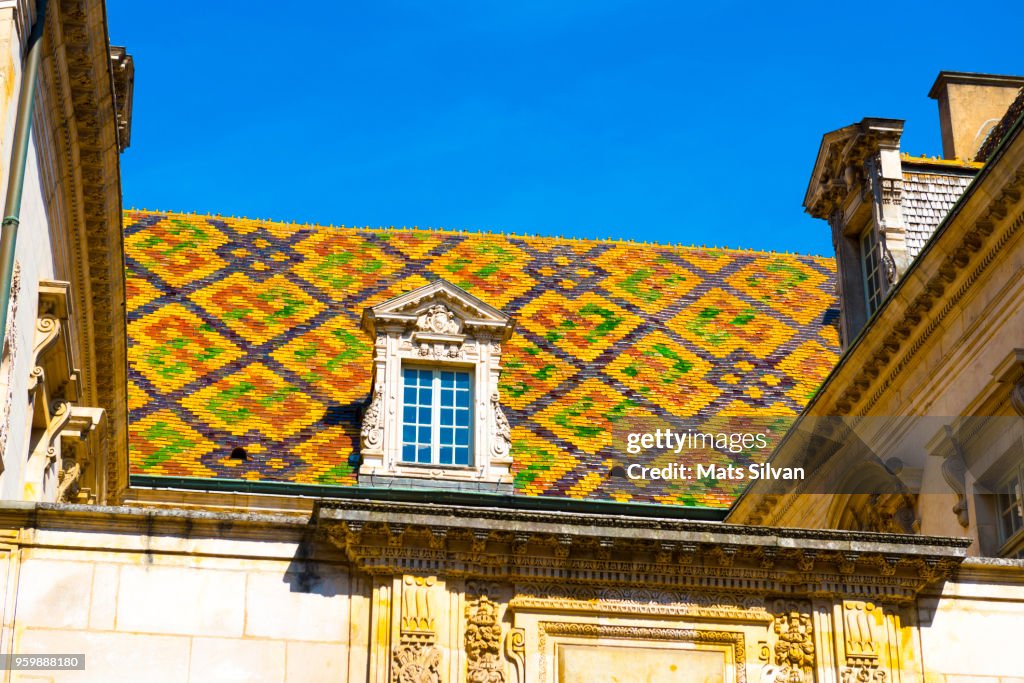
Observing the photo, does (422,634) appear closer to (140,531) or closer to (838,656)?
(140,531)

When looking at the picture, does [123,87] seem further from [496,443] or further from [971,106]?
[971,106]

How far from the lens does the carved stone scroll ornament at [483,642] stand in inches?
510

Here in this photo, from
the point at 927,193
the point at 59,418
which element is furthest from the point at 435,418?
the point at 59,418

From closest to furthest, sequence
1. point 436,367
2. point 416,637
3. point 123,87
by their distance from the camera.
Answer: point 416,637 < point 123,87 < point 436,367

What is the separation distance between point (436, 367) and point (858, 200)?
5.07 meters

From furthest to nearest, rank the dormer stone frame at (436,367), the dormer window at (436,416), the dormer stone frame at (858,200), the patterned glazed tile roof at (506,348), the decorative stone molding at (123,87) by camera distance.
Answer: the patterned glazed tile roof at (506,348) → the dormer window at (436,416) → the dormer stone frame at (436,367) → the dormer stone frame at (858,200) → the decorative stone molding at (123,87)

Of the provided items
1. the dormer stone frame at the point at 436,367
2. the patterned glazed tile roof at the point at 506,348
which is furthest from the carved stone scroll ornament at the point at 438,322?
the patterned glazed tile roof at the point at 506,348

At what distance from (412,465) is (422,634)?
8589mm

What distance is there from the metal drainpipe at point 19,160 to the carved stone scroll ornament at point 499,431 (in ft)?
28.6

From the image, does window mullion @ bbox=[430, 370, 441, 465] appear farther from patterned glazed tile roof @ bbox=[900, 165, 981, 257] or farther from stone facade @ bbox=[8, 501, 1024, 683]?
stone facade @ bbox=[8, 501, 1024, 683]

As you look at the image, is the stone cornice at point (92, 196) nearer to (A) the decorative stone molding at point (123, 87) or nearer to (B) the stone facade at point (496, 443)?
(B) the stone facade at point (496, 443)

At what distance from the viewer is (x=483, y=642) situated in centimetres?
1304

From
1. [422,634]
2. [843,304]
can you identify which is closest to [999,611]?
[422,634]

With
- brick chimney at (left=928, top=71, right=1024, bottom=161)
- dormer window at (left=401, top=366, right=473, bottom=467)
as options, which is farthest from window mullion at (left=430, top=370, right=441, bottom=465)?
brick chimney at (left=928, top=71, right=1024, bottom=161)
